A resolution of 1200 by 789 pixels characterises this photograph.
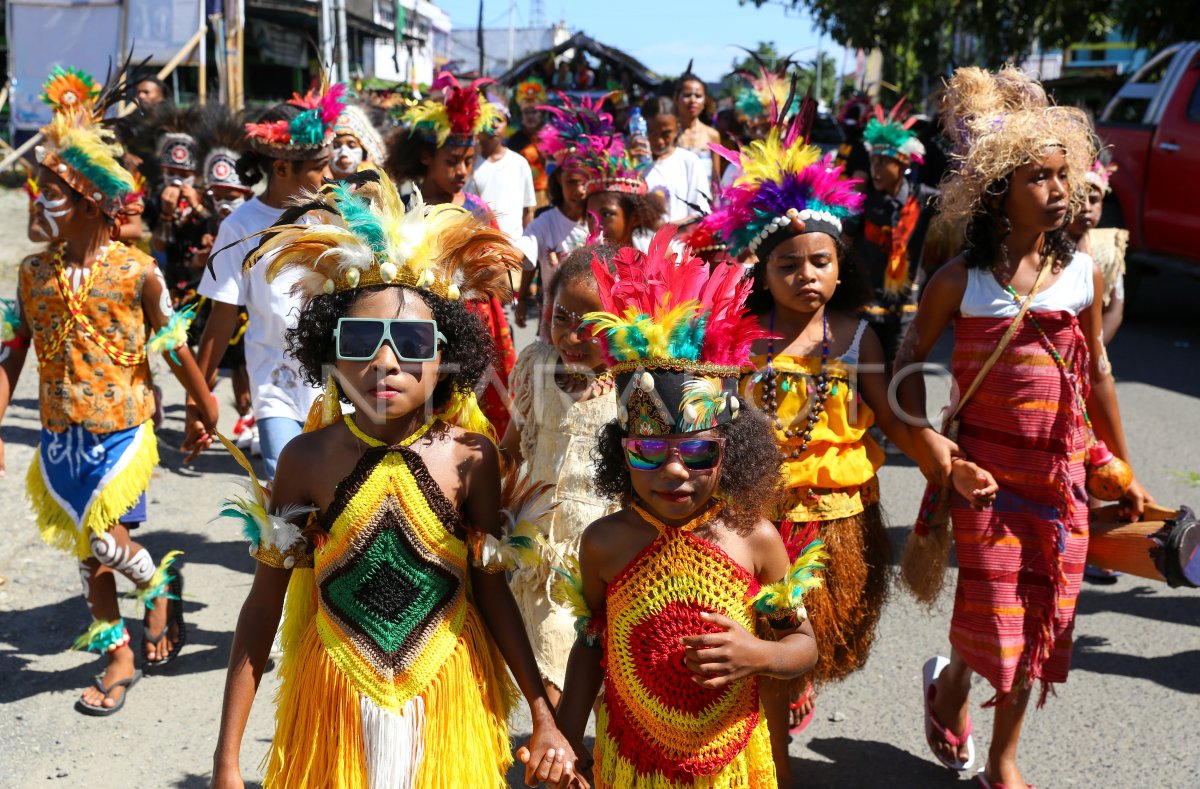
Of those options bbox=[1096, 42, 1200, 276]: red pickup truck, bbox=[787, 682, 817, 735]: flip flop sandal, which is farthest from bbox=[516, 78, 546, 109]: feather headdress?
bbox=[787, 682, 817, 735]: flip flop sandal

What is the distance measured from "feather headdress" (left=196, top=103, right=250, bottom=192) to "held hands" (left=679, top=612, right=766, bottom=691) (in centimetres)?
610

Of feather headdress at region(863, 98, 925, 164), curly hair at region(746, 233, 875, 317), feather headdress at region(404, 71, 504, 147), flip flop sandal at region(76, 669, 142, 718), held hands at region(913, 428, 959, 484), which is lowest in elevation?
flip flop sandal at region(76, 669, 142, 718)

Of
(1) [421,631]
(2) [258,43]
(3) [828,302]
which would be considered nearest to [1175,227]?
(3) [828,302]

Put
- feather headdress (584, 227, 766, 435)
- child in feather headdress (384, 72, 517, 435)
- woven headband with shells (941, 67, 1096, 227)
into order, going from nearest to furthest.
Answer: feather headdress (584, 227, 766, 435) < woven headband with shells (941, 67, 1096, 227) < child in feather headdress (384, 72, 517, 435)

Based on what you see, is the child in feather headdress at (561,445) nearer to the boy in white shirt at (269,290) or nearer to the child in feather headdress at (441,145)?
the boy in white shirt at (269,290)

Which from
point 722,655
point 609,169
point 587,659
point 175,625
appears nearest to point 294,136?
point 609,169

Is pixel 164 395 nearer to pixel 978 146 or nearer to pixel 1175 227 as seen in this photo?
pixel 978 146

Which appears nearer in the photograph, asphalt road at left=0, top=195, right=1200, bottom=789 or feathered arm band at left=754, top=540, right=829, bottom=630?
feathered arm band at left=754, top=540, right=829, bottom=630

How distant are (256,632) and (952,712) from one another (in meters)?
2.36

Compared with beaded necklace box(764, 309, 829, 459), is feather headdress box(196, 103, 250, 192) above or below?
above

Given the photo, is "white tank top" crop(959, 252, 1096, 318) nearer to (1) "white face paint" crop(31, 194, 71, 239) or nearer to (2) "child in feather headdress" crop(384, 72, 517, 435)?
(2) "child in feather headdress" crop(384, 72, 517, 435)

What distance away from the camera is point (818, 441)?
3555mm

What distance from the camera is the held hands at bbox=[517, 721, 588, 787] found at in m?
2.46

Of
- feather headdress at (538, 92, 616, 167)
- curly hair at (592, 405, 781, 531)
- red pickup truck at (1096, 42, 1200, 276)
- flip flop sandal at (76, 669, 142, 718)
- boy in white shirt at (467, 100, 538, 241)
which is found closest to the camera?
curly hair at (592, 405, 781, 531)
